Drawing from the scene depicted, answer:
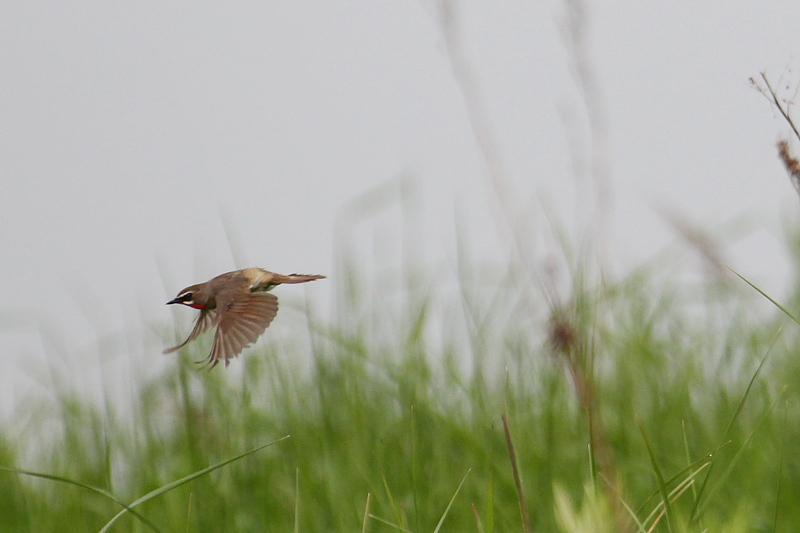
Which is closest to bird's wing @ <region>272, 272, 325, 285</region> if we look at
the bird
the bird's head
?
the bird

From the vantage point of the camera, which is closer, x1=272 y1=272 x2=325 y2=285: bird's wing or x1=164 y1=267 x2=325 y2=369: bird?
x1=164 y1=267 x2=325 y2=369: bird

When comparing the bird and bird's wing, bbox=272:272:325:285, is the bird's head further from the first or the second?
bird's wing, bbox=272:272:325:285

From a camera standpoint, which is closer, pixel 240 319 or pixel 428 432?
pixel 240 319

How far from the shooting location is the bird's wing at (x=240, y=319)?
1.46m

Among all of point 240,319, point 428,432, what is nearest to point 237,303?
point 240,319

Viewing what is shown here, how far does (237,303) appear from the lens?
157 centimetres

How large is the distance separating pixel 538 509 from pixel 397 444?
520 millimetres

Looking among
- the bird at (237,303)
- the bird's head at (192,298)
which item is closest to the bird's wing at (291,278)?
the bird at (237,303)

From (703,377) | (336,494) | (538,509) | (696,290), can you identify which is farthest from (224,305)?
(696,290)

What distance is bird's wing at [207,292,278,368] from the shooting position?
57.6 inches

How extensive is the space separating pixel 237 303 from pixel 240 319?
5cm

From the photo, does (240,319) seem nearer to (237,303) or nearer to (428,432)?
(237,303)

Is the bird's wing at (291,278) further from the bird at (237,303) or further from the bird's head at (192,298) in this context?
the bird's head at (192,298)

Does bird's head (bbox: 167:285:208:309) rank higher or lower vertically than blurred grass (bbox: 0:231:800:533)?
higher
